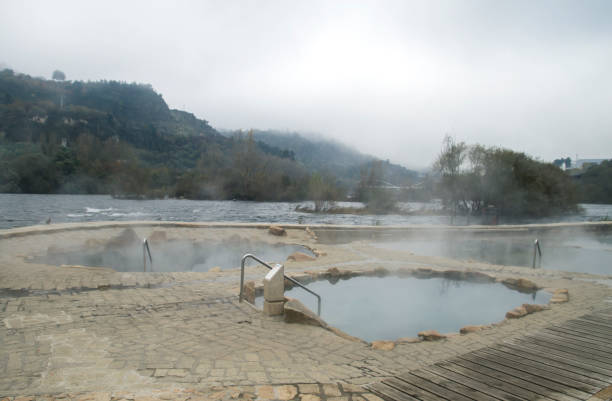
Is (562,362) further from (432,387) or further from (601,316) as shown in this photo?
(601,316)

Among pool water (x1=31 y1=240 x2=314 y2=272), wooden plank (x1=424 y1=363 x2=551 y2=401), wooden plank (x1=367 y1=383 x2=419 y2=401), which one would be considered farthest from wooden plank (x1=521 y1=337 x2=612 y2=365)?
pool water (x1=31 y1=240 x2=314 y2=272)

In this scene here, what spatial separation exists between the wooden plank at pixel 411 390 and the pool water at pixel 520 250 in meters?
8.60

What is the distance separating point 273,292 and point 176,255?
6878mm

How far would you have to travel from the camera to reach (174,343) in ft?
11.0

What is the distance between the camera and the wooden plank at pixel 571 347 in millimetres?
3189

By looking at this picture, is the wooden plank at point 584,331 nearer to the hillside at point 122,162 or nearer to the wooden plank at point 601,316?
the wooden plank at point 601,316

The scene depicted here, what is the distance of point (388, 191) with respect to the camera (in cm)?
3247

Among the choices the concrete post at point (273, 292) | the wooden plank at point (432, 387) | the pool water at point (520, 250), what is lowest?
the pool water at point (520, 250)

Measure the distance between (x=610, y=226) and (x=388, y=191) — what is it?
17.8 metres

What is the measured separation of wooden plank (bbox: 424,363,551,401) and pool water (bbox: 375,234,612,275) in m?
→ 8.22

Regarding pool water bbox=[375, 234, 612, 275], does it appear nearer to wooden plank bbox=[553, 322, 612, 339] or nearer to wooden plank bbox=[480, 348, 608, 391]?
wooden plank bbox=[553, 322, 612, 339]

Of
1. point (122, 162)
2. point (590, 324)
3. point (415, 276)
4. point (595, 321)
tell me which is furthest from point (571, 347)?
point (122, 162)

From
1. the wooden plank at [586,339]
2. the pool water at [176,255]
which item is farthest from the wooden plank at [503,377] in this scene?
the pool water at [176,255]

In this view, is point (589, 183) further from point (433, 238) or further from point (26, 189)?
point (26, 189)
